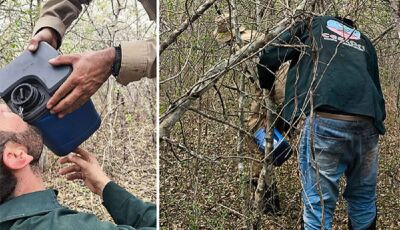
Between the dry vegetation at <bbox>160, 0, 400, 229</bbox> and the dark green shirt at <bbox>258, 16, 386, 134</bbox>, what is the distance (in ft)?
0.69

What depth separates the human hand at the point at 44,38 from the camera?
0.97m

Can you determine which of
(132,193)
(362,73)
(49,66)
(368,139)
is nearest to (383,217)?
(368,139)

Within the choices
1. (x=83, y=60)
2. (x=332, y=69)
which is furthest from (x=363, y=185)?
(x=83, y=60)

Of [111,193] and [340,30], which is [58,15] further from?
[340,30]

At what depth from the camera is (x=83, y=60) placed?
97 centimetres

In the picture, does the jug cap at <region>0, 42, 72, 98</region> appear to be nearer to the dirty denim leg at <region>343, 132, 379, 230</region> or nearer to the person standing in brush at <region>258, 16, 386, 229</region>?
the person standing in brush at <region>258, 16, 386, 229</region>

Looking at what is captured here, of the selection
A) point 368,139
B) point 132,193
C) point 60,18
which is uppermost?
point 60,18

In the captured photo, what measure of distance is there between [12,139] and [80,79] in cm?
15

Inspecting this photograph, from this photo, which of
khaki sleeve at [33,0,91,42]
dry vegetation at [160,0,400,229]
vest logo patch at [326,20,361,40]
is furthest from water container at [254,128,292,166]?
khaki sleeve at [33,0,91,42]

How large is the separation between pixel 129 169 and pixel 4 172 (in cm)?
23

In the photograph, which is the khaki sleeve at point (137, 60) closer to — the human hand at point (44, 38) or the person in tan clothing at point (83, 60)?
the person in tan clothing at point (83, 60)

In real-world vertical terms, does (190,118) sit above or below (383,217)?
above

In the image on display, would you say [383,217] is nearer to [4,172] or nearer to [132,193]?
[132,193]

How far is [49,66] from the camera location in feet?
3.06
